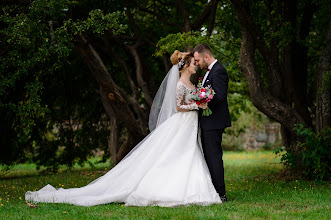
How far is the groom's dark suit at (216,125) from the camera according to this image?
21.5ft

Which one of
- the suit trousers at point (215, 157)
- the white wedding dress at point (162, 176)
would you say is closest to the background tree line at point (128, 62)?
the white wedding dress at point (162, 176)

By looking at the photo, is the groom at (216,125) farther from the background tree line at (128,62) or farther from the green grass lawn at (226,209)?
the background tree line at (128,62)

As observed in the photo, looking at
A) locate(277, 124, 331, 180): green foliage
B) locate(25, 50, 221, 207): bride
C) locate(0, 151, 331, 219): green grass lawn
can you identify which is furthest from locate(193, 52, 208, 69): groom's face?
locate(277, 124, 331, 180): green foliage

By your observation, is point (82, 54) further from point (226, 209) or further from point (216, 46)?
point (226, 209)

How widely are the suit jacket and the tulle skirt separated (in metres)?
Result: 0.24

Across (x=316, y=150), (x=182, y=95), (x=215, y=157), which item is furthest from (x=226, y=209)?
(x=316, y=150)

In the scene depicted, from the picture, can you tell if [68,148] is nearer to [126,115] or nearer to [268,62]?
[126,115]

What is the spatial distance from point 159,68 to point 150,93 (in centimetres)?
140

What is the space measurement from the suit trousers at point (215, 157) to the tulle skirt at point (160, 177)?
0.36 feet

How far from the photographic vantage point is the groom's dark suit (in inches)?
258

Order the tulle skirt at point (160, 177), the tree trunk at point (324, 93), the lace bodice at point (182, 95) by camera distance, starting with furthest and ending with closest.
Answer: the tree trunk at point (324, 93), the lace bodice at point (182, 95), the tulle skirt at point (160, 177)

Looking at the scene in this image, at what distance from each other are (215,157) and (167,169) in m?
0.75

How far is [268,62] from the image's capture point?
9852mm

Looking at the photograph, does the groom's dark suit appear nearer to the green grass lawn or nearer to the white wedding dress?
the white wedding dress
